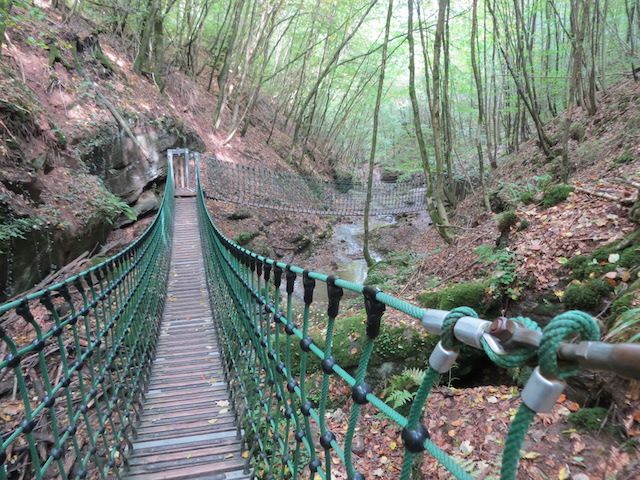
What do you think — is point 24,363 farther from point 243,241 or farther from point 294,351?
point 243,241

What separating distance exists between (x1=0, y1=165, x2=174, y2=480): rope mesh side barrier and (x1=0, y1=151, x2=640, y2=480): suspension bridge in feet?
0.04

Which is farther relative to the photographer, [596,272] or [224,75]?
[224,75]

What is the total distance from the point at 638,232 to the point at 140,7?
11568 mm

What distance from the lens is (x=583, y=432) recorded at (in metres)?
2.04

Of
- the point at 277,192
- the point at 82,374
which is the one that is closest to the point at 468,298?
the point at 82,374

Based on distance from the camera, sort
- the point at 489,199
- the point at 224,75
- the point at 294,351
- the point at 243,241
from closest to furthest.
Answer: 1. the point at 294,351
2. the point at 489,199
3. the point at 243,241
4. the point at 224,75

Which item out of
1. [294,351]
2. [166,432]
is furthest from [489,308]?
[166,432]

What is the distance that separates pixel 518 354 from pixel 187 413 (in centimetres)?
271

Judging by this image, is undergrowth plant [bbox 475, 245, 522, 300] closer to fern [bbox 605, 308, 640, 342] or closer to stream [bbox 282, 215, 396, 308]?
fern [bbox 605, 308, 640, 342]

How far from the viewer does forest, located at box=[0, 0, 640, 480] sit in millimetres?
2111

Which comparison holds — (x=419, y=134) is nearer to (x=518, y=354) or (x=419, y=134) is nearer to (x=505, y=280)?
(x=505, y=280)

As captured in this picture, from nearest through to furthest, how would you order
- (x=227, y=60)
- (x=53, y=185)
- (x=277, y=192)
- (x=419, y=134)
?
1. (x=53, y=185)
2. (x=419, y=134)
3. (x=277, y=192)
4. (x=227, y=60)

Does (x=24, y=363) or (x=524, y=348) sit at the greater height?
(x=524, y=348)

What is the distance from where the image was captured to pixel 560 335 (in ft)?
1.60
